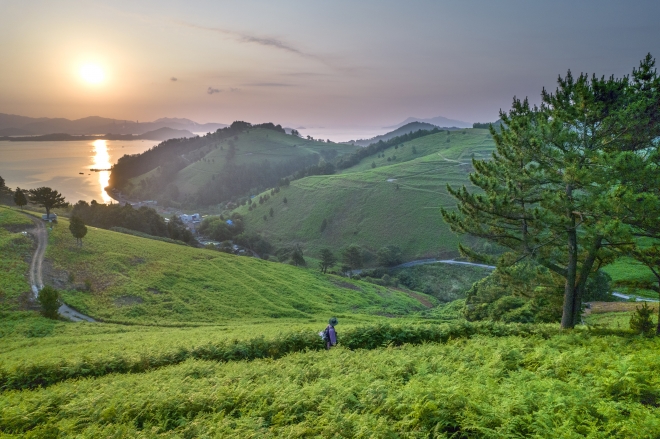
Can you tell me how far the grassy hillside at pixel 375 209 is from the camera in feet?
350

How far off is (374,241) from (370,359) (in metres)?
97.6

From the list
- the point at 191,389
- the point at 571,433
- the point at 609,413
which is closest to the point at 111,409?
the point at 191,389

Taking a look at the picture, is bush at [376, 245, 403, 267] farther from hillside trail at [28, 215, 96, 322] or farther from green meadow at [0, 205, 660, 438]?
green meadow at [0, 205, 660, 438]

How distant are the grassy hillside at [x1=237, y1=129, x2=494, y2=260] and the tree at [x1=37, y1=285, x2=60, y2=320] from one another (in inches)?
3273

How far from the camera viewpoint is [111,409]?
29.8 feet

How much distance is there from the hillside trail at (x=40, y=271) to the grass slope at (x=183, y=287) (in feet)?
2.82

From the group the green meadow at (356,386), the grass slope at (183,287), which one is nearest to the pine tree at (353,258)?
the grass slope at (183,287)

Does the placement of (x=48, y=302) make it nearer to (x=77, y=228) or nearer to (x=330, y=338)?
(x=77, y=228)

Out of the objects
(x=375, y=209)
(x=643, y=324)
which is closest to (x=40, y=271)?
(x=643, y=324)

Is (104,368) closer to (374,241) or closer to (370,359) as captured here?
(370,359)

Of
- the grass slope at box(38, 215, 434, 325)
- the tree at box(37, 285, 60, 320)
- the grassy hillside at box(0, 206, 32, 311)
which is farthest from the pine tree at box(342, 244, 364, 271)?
the tree at box(37, 285, 60, 320)

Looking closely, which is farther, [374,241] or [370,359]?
[374,241]

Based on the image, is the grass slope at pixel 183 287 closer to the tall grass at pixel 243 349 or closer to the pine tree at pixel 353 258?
the tall grass at pixel 243 349

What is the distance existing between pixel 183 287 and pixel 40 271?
15393mm
